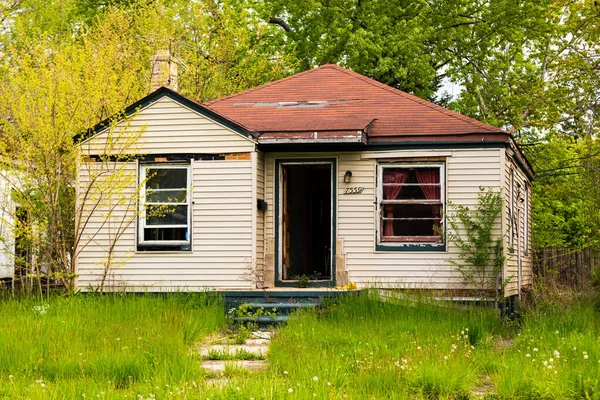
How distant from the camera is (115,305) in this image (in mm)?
12844

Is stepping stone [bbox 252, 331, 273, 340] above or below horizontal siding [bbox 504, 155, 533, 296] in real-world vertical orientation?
below

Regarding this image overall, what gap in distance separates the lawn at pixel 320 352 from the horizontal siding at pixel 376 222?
1.61 m

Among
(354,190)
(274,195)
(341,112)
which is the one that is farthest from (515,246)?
(274,195)

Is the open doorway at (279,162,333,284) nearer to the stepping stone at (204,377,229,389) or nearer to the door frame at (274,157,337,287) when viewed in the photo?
the door frame at (274,157,337,287)

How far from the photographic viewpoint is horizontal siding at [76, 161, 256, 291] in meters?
14.4

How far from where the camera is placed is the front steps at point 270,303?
1341cm

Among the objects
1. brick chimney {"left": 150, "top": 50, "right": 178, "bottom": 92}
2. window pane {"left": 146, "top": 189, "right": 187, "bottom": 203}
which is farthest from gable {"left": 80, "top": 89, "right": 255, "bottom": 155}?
brick chimney {"left": 150, "top": 50, "right": 178, "bottom": 92}

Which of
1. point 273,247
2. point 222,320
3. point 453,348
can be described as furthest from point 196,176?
point 453,348

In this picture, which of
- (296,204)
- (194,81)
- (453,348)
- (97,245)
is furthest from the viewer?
(194,81)

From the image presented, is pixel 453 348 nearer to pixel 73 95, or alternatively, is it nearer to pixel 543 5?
pixel 73 95

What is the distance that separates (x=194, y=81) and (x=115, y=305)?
51.6 feet

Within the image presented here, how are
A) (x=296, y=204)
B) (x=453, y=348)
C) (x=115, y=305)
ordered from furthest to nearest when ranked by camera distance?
(x=296, y=204) → (x=115, y=305) → (x=453, y=348)

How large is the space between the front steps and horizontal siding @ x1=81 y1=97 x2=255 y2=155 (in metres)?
2.48

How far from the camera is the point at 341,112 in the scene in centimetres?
1602
